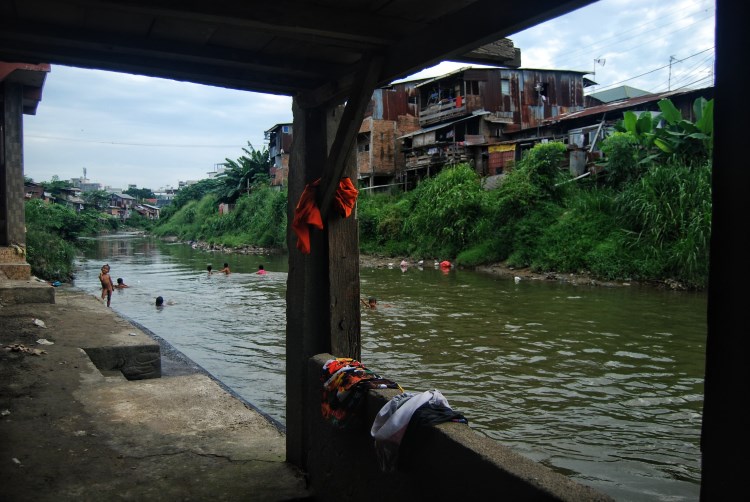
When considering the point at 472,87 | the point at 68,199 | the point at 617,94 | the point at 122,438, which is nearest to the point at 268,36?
the point at 122,438

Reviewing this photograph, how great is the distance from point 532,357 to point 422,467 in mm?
7912

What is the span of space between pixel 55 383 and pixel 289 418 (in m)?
2.72

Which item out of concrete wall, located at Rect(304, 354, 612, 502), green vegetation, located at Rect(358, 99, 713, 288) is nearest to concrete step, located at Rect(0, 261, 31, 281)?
concrete wall, located at Rect(304, 354, 612, 502)

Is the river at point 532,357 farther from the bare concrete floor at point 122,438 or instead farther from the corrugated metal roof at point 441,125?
the corrugated metal roof at point 441,125

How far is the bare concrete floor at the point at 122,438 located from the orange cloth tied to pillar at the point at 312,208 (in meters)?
1.58

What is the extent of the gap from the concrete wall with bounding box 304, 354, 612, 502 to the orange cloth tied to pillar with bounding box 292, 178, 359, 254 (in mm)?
812

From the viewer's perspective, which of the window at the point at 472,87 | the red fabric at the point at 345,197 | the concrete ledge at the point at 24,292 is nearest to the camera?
the red fabric at the point at 345,197

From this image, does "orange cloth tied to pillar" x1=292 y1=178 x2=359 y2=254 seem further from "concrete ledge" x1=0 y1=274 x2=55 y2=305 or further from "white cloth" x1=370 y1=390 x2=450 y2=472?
"concrete ledge" x1=0 y1=274 x2=55 y2=305

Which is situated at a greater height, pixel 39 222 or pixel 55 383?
pixel 39 222

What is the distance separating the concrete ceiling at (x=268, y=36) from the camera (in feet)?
9.39

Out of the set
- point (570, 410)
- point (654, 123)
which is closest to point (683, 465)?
point (570, 410)

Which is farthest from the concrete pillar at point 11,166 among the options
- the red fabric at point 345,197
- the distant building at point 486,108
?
the distant building at point 486,108

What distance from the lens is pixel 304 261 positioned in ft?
13.9

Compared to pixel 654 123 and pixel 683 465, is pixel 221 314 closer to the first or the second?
pixel 683 465
